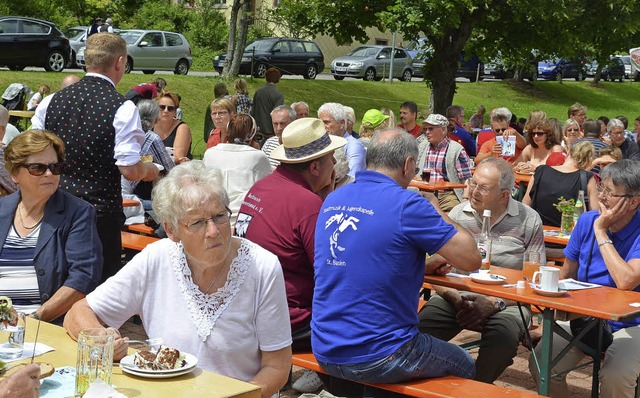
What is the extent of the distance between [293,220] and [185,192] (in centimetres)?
140

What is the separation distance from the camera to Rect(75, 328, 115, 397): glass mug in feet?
9.59

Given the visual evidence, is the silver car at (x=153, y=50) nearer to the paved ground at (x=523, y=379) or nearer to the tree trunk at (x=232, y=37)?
the tree trunk at (x=232, y=37)

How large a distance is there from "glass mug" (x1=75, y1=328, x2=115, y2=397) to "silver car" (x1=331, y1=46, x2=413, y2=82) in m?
30.0

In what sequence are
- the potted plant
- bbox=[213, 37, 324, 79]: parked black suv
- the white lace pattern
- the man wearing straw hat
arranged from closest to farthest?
the white lace pattern, the man wearing straw hat, the potted plant, bbox=[213, 37, 324, 79]: parked black suv

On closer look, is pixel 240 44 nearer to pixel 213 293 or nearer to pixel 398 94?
pixel 398 94

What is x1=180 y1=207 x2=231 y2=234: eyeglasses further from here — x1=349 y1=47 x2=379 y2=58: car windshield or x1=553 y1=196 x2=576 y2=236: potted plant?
x1=349 y1=47 x2=379 y2=58: car windshield

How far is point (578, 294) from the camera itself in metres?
4.87

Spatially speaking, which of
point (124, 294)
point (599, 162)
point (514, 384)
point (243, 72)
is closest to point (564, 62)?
point (243, 72)

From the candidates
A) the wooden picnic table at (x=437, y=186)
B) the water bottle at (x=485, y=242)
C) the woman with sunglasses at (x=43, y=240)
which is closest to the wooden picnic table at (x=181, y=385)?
the woman with sunglasses at (x=43, y=240)

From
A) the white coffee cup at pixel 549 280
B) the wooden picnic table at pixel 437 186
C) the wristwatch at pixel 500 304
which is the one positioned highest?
the white coffee cup at pixel 549 280

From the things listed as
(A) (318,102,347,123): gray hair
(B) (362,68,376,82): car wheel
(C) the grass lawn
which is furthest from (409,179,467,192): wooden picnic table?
(B) (362,68,376,82): car wheel

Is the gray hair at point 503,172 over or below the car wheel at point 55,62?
over

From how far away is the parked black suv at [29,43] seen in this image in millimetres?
23531

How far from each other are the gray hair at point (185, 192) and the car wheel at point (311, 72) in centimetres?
2770
